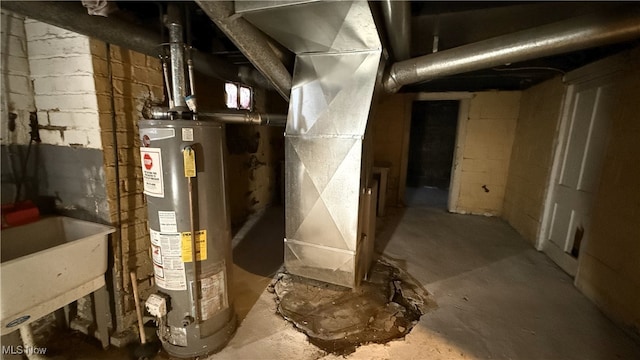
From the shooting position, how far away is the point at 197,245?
1.44 metres

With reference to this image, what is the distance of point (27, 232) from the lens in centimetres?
152

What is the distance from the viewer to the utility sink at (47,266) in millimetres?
1176

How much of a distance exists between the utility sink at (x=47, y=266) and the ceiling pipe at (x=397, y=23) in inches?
78.5

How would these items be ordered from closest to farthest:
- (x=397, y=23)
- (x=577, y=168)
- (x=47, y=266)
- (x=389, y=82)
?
(x=47, y=266), (x=397, y=23), (x=389, y=82), (x=577, y=168)

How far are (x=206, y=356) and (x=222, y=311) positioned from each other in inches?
9.7

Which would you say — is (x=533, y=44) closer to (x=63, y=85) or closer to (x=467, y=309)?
(x=467, y=309)

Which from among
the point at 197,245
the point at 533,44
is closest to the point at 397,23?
the point at 533,44

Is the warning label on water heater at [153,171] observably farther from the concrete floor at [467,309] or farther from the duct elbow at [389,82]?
the duct elbow at [389,82]

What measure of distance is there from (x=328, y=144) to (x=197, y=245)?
1.05 m

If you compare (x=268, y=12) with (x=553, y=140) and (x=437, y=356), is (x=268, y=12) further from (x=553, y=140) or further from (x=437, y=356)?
(x=553, y=140)

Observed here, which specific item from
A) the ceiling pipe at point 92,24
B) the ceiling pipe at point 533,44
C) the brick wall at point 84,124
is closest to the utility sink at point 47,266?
the brick wall at point 84,124

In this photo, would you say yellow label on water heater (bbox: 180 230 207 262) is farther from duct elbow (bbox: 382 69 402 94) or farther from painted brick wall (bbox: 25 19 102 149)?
duct elbow (bbox: 382 69 402 94)

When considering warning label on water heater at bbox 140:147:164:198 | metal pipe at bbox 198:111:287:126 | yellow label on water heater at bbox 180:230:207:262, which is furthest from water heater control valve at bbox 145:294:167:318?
metal pipe at bbox 198:111:287:126

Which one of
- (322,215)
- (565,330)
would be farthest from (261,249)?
(565,330)
